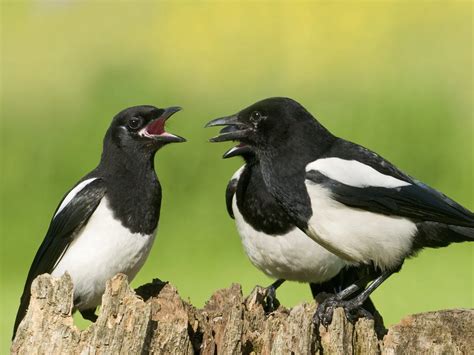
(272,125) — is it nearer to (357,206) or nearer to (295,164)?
(295,164)

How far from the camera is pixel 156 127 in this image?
563cm

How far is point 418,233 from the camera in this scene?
4863mm

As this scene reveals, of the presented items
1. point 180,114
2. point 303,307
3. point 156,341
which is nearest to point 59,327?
point 156,341

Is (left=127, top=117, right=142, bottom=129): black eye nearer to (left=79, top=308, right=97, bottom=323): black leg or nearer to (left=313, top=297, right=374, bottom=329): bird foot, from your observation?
(left=79, top=308, right=97, bottom=323): black leg

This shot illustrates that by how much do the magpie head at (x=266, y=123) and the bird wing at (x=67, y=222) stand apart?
77cm

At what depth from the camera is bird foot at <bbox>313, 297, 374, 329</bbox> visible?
4578 mm

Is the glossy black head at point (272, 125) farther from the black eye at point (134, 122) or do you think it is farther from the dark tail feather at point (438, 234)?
the dark tail feather at point (438, 234)

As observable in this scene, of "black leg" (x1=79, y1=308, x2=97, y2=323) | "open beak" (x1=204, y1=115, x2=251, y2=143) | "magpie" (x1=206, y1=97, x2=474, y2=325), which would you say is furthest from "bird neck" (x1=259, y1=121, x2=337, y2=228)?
"black leg" (x1=79, y1=308, x2=97, y2=323)

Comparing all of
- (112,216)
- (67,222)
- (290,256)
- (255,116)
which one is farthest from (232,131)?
(67,222)

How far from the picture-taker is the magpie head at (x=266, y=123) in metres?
5.09

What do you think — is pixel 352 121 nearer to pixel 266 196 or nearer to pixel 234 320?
pixel 266 196

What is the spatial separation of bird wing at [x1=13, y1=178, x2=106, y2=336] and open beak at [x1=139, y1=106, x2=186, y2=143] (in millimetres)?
392

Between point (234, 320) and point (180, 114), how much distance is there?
518 centimetres

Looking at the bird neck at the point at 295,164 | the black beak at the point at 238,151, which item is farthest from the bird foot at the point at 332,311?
the black beak at the point at 238,151
